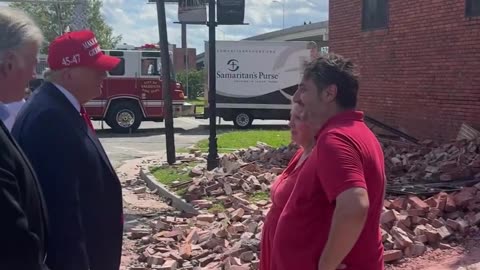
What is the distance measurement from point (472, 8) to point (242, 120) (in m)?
14.6

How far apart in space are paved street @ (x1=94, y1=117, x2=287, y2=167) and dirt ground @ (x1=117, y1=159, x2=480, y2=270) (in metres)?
4.96

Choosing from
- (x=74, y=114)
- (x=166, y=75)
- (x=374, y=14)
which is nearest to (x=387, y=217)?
(x=74, y=114)

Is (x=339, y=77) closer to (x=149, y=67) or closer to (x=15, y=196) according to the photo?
(x=15, y=196)

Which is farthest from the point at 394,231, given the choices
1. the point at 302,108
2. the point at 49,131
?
the point at 49,131

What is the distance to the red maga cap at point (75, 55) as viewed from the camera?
10.6 feet

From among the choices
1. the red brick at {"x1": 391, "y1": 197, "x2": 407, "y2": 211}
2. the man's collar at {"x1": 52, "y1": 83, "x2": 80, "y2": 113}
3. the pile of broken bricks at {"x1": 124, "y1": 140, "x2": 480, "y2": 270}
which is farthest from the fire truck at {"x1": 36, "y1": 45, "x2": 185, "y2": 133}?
the man's collar at {"x1": 52, "y1": 83, "x2": 80, "y2": 113}

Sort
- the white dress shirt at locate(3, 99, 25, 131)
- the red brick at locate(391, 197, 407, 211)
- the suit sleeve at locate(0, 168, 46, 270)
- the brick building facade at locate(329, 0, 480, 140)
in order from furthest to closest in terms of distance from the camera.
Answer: the brick building facade at locate(329, 0, 480, 140)
the red brick at locate(391, 197, 407, 211)
the white dress shirt at locate(3, 99, 25, 131)
the suit sleeve at locate(0, 168, 46, 270)

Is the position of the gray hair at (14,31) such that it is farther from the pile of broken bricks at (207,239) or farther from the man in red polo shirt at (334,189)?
Result: the pile of broken bricks at (207,239)

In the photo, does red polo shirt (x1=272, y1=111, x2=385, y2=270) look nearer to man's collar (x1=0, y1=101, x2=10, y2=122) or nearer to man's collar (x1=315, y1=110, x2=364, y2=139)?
man's collar (x1=315, y1=110, x2=364, y2=139)

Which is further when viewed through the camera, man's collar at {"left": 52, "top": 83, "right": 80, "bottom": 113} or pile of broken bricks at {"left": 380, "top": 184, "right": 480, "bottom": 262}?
pile of broken bricks at {"left": 380, "top": 184, "right": 480, "bottom": 262}

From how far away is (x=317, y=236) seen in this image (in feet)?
9.25

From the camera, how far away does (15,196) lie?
2.03 metres

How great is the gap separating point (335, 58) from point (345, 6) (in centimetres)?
1350

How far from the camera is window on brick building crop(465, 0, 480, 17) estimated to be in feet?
39.2
